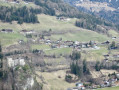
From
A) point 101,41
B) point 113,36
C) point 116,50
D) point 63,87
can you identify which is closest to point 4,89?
point 63,87

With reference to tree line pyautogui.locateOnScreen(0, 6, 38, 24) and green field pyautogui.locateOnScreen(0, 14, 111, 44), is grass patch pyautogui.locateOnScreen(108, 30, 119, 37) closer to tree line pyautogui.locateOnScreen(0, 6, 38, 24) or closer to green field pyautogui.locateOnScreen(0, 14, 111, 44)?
green field pyautogui.locateOnScreen(0, 14, 111, 44)

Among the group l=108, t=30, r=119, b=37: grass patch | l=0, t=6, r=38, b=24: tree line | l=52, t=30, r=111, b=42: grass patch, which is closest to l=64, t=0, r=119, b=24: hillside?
l=108, t=30, r=119, b=37: grass patch

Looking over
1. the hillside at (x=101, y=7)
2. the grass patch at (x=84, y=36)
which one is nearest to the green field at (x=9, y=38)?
the grass patch at (x=84, y=36)

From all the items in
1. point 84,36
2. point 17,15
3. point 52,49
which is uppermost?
point 17,15

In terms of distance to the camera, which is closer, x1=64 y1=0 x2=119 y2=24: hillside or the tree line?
the tree line

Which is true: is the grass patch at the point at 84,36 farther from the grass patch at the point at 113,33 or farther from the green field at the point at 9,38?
the green field at the point at 9,38

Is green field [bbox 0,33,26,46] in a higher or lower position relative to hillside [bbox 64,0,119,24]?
higher

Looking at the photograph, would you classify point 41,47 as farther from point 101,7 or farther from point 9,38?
point 101,7

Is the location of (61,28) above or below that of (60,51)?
above

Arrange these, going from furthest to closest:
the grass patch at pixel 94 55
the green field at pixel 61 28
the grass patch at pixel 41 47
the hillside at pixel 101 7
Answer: the hillside at pixel 101 7
the green field at pixel 61 28
the grass patch at pixel 41 47
the grass patch at pixel 94 55

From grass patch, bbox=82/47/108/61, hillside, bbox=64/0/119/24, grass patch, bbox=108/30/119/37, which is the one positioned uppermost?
grass patch, bbox=82/47/108/61

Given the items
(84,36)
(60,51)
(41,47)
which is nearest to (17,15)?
(84,36)
